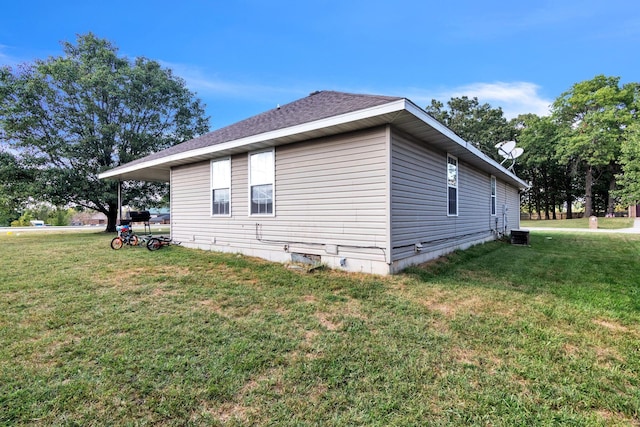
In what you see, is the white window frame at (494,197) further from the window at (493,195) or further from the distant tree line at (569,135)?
the distant tree line at (569,135)

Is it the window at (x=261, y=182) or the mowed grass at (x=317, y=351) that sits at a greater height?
the window at (x=261, y=182)

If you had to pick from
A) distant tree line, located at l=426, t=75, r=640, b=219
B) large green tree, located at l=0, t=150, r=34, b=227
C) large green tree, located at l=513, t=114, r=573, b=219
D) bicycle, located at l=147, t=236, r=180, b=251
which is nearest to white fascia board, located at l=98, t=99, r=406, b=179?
bicycle, located at l=147, t=236, r=180, b=251

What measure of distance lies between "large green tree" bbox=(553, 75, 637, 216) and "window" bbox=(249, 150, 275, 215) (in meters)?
28.8

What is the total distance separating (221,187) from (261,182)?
4.87ft

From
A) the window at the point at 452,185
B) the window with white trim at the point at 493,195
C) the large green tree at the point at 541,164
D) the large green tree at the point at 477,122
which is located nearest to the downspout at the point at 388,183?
the window at the point at 452,185

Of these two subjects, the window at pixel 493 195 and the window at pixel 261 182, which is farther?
the window at pixel 493 195

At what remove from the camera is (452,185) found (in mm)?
7613

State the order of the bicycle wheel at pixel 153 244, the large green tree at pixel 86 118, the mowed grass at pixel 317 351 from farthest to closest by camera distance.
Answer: the large green tree at pixel 86 118
the bicycle wheel at pixel 153 244
the mowed grass at pixel 317 351

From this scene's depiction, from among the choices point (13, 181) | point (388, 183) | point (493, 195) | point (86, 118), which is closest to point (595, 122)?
point (493, 195)

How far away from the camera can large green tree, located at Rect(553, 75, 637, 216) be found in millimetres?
24047

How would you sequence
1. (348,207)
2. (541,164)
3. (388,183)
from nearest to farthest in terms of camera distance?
(388,183)
(348,207)
(541,164)

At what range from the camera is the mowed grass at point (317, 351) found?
6.06 ft

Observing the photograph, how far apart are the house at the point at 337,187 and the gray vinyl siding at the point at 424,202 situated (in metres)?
0.02

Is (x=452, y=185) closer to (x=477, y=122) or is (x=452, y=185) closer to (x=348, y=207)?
(x=348, y=207)
